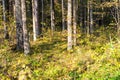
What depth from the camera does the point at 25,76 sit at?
12234mm

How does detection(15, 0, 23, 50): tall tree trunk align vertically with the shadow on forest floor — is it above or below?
above

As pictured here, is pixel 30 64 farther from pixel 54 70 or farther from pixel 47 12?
pixel 47 12

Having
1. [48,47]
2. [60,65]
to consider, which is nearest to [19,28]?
[48,47]

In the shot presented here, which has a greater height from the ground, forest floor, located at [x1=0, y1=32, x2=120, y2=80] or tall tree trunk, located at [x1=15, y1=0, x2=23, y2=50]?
tall tree trunk, located at [x1=15, y1=0, x2=23, y2=50]

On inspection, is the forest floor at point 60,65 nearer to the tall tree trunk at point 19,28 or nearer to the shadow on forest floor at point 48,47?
the shadow on forest floor at point 48,47

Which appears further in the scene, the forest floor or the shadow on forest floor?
the shadow on forest floor

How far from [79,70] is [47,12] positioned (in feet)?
76.7

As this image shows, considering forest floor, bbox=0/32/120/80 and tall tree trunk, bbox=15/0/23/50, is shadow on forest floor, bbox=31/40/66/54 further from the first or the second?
tall tree trunk, bbox=15/0/23/50

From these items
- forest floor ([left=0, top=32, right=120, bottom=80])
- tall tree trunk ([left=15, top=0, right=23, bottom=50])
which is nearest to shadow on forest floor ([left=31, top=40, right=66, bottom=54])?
forest floor ([left=0, top=32, right=120, bottom=80])

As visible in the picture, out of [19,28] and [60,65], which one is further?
[19,28]

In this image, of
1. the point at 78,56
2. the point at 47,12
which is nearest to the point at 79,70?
the point at 78,56

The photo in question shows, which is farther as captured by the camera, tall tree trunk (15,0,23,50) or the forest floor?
tall tree trunk (15,0,23,50)

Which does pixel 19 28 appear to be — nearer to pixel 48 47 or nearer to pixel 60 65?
pixel 48 47

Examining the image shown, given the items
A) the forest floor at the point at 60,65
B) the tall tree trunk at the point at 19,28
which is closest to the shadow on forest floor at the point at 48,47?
the forest floor at the point at 60,65
